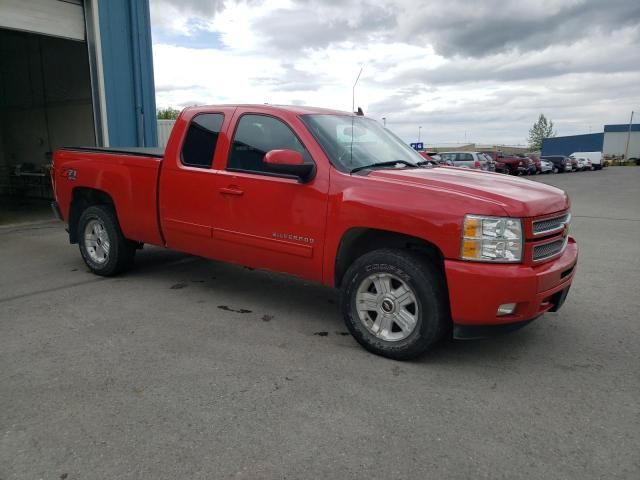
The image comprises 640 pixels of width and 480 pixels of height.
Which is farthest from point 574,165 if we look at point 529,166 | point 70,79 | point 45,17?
point 45,17

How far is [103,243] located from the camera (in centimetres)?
607

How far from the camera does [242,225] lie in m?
4.68

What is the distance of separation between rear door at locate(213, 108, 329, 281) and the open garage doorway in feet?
34.7

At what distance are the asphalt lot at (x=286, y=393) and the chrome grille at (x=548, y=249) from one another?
0.81 metres

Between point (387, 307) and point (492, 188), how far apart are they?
1.16 metres

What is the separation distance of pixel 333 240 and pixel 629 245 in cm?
682

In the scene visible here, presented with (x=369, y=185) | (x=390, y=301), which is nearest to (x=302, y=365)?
(x=390, y=301)

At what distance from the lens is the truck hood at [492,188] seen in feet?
11.6

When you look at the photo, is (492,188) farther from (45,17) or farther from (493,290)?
(45,17)

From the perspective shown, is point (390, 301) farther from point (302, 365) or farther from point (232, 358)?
point (232, 358)

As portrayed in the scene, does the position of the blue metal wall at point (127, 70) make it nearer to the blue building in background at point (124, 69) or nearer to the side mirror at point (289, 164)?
the blue building in background at point (124, 69)

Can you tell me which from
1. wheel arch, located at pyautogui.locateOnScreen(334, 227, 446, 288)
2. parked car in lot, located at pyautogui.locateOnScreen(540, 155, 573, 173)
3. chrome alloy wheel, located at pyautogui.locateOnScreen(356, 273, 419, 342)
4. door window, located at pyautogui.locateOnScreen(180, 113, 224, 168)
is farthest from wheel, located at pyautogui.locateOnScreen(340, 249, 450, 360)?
parked car in lot, located at pyautogui.locateOnScreen(540, 155, 573, 173)

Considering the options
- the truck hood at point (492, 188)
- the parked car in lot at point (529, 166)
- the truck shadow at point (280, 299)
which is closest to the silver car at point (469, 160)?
the parked car in lot at point (529, 166)

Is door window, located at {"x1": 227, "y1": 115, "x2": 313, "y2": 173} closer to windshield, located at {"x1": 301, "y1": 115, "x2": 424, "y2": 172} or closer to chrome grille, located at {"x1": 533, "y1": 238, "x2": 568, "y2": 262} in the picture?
windshield, located at {"x1": 301, "y1": 115, "x2": 424, "y2": 172}
